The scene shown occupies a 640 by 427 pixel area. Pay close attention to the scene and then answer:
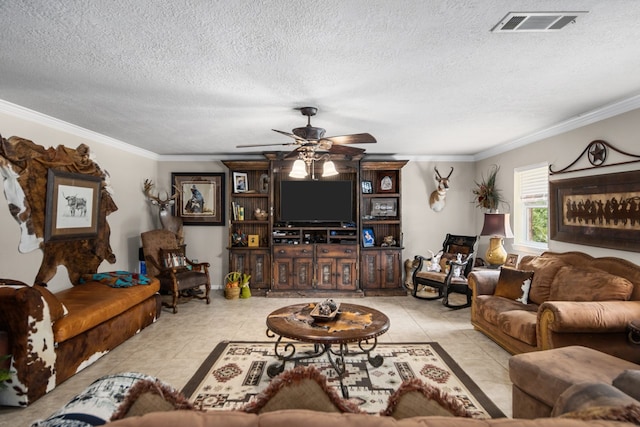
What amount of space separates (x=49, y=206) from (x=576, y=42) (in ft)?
15.7

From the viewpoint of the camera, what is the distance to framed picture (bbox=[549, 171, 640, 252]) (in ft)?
10.1

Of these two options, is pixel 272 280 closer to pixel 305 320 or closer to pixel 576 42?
pixel 305 320

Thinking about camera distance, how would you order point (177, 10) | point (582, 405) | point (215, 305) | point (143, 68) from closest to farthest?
point (582, 405), point (177, 10), point (143, 68), point (215, 305)

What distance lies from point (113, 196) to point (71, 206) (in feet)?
2.76

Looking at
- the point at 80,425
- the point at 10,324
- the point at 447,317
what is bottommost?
the point at 447,317

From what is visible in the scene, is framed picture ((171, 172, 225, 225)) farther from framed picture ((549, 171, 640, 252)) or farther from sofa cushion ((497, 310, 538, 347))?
framed picture ((549, 171, 640, 252))

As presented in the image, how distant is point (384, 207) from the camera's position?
605 centimetres

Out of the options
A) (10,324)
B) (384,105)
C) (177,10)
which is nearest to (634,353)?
(384,105)

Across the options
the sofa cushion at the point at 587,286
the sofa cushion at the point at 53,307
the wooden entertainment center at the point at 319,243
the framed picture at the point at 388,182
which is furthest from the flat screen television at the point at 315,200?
the sofa cushion at the point at 53,307

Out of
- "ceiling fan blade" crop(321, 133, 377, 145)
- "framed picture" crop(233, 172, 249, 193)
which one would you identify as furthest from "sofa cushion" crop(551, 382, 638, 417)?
"framed picture" crop(233, 172, 249, 193)

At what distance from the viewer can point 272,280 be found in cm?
561

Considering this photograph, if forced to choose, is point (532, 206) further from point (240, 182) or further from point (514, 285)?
point (240, 182)

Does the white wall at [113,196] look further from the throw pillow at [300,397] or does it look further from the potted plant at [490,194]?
the potted plant at [490,194]

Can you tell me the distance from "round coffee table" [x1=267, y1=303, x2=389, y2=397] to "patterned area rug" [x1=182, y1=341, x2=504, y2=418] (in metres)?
0.08
